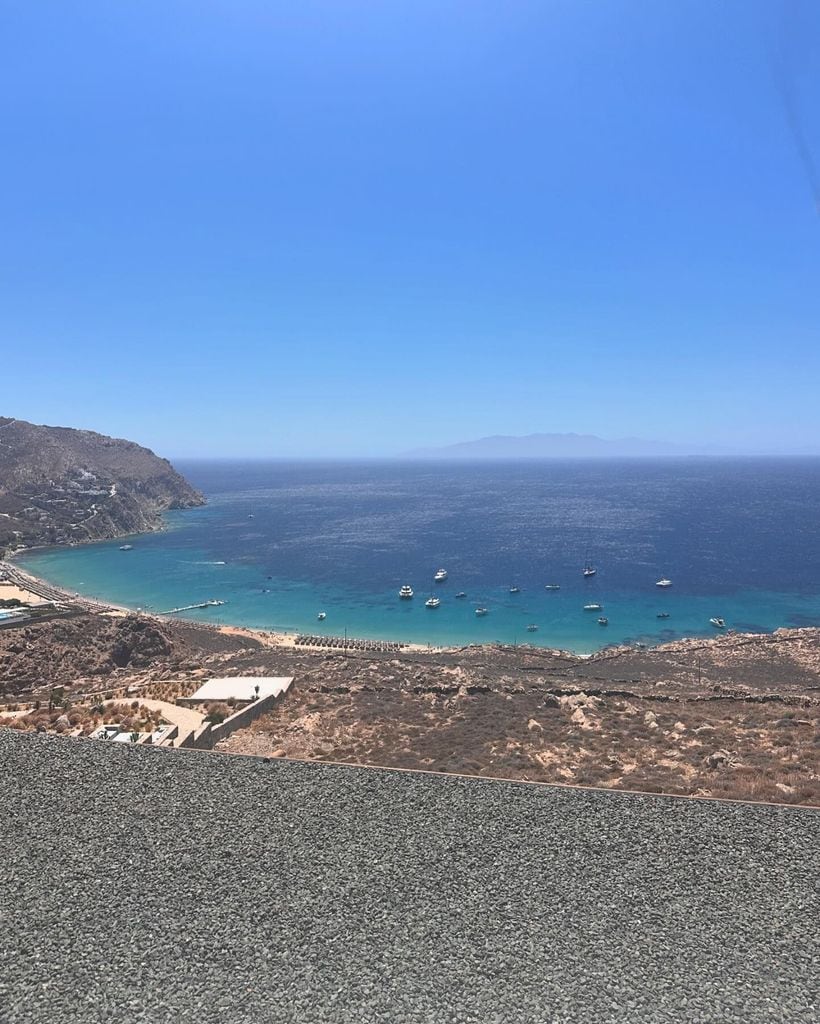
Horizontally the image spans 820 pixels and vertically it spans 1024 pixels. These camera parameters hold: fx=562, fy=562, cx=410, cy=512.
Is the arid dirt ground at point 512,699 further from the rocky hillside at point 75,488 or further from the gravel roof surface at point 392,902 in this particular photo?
the rocky hillside at point 75,488

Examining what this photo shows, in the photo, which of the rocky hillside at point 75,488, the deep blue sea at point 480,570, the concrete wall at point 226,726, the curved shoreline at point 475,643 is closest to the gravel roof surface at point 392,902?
the concrete wall at point 226,726

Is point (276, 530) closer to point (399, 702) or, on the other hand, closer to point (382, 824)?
point (399, 702)

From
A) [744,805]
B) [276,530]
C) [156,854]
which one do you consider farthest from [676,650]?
[276,530]

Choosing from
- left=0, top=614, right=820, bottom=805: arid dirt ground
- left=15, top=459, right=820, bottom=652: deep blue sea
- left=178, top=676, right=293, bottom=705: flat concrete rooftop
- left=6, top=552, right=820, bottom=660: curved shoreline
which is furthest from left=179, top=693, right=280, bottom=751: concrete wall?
left=15, top=459, right=820, bottom=652: deep blue sea

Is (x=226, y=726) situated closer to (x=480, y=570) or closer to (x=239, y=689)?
(x=239, y=689)

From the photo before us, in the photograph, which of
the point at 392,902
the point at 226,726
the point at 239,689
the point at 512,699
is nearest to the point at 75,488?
the point at 239,689

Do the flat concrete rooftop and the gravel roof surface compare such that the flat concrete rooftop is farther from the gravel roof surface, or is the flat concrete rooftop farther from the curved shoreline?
the curved shoreline
